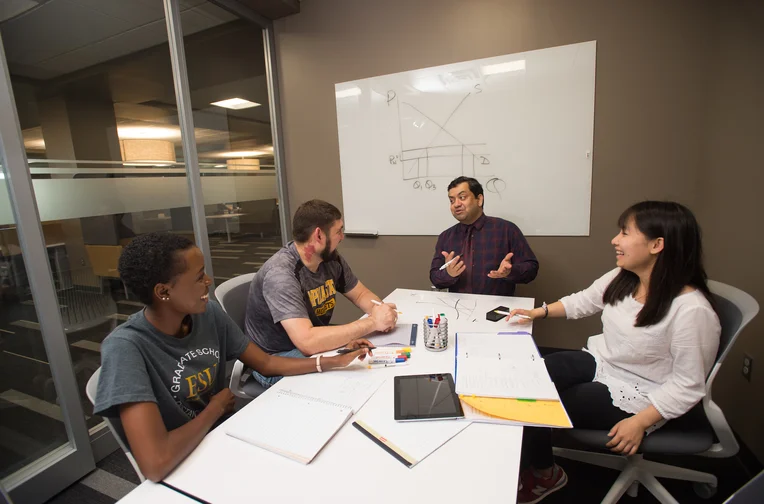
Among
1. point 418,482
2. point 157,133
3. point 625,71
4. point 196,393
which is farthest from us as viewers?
point 157,133

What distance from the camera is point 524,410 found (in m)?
1.00

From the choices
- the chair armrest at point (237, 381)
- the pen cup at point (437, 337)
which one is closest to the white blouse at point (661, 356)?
the pen cup at point (437, 337)

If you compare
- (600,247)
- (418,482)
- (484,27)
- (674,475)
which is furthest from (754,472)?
(484,27)

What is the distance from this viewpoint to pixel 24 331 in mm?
1746

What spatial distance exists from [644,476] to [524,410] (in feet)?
3.27

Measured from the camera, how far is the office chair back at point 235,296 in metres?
1.70

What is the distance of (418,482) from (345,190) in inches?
103

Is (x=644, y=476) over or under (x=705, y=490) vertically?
over

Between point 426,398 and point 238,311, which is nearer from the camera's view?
point 426,398

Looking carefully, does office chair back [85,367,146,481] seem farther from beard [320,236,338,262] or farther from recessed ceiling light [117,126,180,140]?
recessed ceiling light [117,126,180,140]

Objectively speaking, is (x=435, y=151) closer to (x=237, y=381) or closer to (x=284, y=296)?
(x=284, y=296)

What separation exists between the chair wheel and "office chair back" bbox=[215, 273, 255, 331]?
2.17m

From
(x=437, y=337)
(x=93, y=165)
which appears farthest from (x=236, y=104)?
(x=437, y=337)

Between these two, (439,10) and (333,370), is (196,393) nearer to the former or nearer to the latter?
(333,370)
